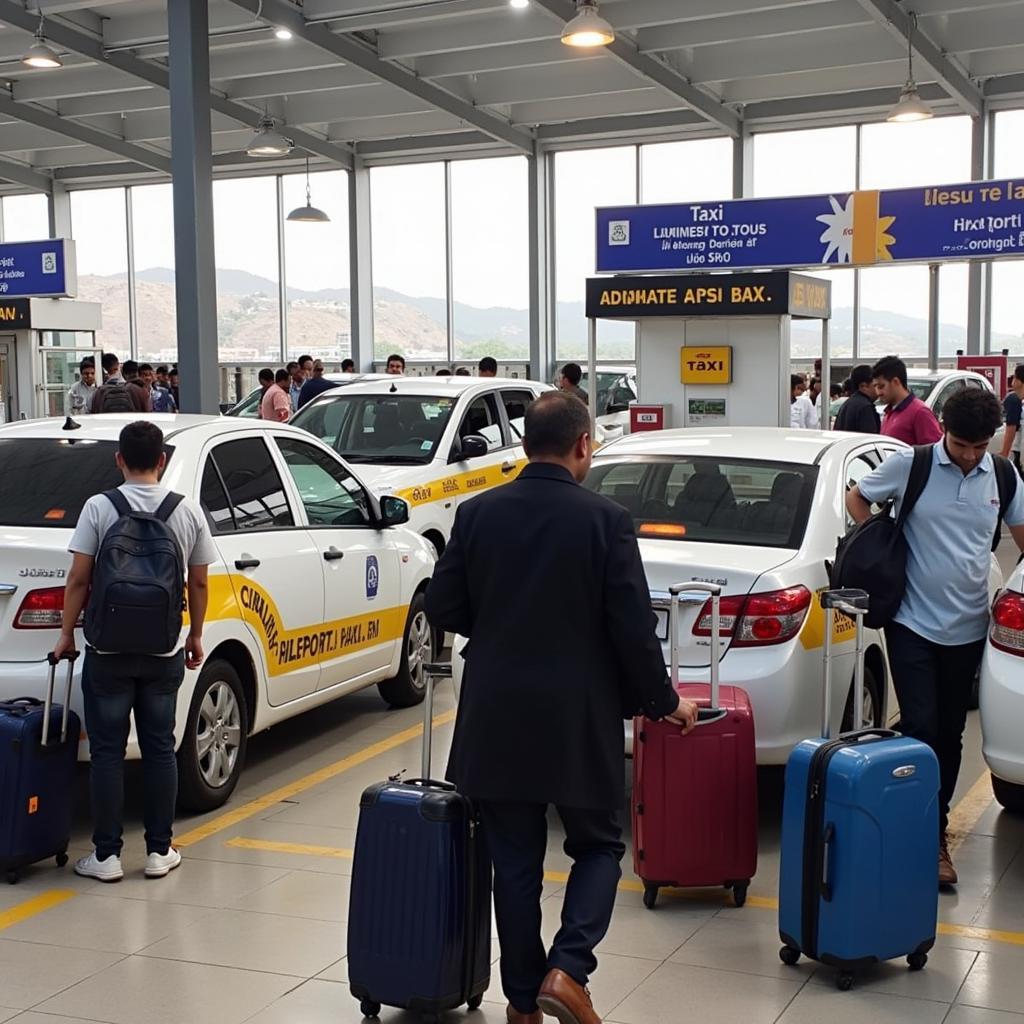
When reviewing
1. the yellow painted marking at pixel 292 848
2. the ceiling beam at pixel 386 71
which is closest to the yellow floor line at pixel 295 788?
the yellow painted marking at pixel 292 848

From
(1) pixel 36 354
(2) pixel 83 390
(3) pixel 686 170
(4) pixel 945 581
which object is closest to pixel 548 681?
(4) pixel 945 581

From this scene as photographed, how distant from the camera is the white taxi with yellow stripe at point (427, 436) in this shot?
1020 centimetres

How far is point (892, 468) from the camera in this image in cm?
505

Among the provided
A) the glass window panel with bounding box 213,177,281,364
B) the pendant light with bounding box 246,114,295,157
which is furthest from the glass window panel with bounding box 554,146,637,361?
the glass window panel with bounding box 213,177,281,364

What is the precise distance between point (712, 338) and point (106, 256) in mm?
21916

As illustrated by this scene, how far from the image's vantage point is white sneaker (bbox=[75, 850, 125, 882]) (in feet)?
17.3

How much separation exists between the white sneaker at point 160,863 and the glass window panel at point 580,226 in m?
21.4

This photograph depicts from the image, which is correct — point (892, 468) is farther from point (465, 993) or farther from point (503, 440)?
point (503, 440)

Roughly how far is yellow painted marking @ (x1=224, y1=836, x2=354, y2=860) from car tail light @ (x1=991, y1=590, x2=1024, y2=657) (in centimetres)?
254

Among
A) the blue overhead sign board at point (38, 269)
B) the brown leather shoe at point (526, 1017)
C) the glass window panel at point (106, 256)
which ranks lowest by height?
the brown leather shoe at point (526, 1017)

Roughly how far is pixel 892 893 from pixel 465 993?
1304 mm

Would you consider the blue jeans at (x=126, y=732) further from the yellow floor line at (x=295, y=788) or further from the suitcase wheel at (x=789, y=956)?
the suitcase wheel at (x=789, y=956)

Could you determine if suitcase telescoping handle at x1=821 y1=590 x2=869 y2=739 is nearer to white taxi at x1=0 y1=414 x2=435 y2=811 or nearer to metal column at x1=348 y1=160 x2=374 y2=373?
white taxi at x1=0 y1=414 x2=435 y2=811

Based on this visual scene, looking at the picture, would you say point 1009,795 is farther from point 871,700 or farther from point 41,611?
point 41,611
